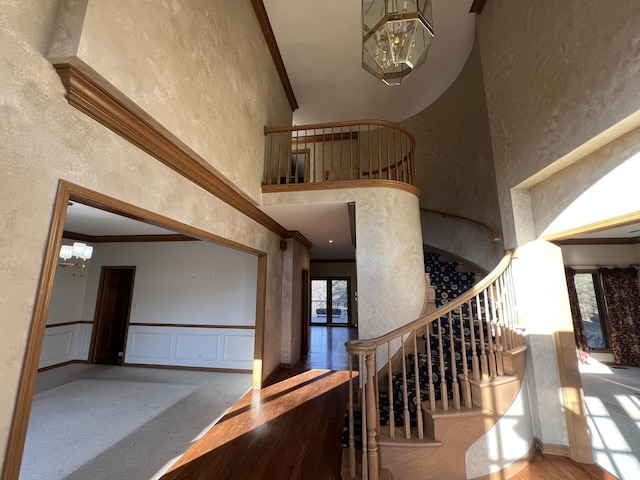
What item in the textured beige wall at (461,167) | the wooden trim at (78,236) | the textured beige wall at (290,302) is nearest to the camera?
the textured beige wall at (461,167)

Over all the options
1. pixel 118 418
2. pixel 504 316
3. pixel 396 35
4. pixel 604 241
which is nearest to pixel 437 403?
pixel 504 316

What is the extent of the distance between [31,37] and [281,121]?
3979 mm

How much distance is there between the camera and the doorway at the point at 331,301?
34.9 feet

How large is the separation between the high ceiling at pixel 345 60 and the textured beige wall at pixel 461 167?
14.3 inches

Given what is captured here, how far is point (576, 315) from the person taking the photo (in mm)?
5656

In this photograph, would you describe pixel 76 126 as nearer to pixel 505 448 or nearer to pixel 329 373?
pixel 505 448

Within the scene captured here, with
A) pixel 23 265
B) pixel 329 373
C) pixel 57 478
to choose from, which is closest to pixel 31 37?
pixel 23 265

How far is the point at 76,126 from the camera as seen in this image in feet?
4.50

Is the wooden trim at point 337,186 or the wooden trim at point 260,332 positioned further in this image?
the wooden trim at point 260,332

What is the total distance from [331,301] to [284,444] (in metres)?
8.16

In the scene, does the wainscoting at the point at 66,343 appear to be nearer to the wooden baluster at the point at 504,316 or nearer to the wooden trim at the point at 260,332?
the wooden trim at the point at 260,332

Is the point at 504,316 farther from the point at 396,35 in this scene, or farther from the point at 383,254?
the point at 396,35

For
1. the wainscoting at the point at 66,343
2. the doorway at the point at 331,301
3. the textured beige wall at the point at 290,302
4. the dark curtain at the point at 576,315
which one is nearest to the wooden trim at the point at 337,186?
the textured beige wall at the point at 290,302

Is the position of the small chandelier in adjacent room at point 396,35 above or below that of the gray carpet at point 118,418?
above
